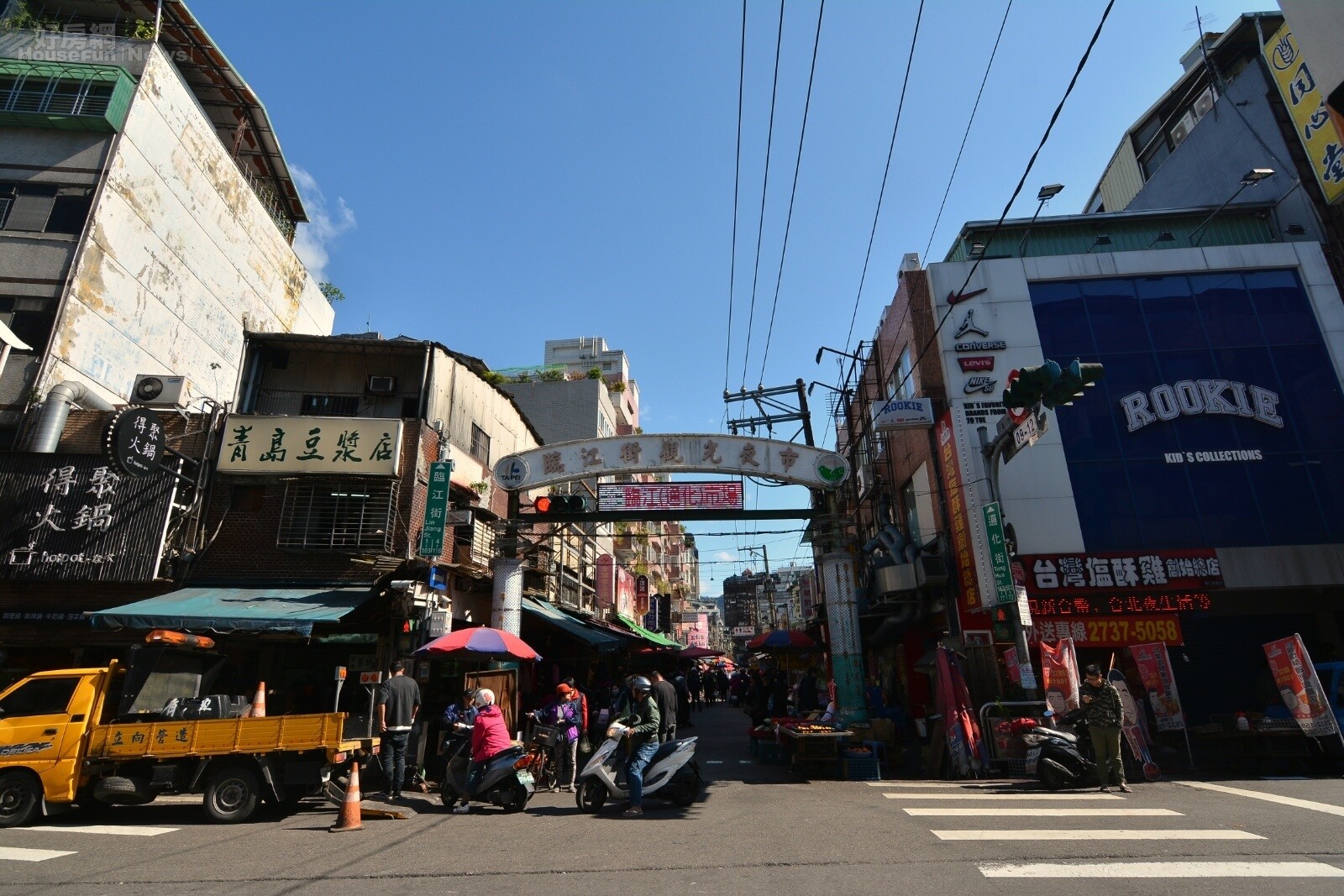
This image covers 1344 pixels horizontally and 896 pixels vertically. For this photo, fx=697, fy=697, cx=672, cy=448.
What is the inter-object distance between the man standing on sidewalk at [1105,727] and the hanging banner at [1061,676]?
5.74ft

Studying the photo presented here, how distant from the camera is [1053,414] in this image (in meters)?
17.4

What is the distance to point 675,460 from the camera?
15.9 meters

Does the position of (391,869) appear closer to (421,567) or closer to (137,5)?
(421,567)

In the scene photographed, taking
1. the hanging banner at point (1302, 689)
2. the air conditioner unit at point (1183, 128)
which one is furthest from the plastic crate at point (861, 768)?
the air conditioner unit at point (1183, 128)

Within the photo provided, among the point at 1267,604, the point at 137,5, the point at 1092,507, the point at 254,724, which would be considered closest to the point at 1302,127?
the point at 1092,507

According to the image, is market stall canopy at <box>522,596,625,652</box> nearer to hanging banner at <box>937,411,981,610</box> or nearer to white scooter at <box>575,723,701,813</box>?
white scooter at <box>575,723,701,813</box>

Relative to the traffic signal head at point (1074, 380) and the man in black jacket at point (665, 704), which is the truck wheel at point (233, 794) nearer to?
the man in black jacket at point (665, 704)

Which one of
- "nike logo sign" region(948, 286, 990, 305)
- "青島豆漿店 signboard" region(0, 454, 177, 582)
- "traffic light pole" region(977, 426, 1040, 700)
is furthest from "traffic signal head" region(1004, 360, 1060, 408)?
"青島豆漿店 signboard" region(0, 454, 177, 582)

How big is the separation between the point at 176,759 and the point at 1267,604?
21.7m

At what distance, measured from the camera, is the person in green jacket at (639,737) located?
8797 millimetres

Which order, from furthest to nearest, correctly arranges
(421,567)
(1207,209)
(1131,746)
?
(1207,209) < (421,567) < (1131,746)

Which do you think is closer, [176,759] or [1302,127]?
[176,759]

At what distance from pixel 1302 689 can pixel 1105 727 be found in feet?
14.1

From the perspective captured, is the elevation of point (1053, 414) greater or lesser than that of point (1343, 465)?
greater
